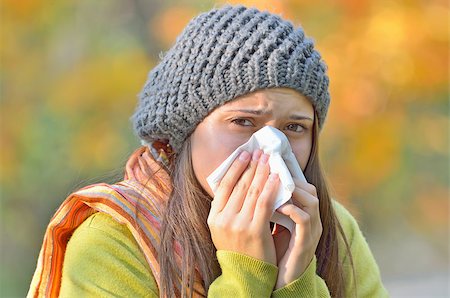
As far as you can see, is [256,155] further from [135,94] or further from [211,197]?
[135,94]

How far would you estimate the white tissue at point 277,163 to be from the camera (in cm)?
249

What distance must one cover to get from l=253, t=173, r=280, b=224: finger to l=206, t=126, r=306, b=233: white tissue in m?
0.02

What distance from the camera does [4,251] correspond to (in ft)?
23.4

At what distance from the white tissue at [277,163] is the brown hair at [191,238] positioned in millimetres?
133

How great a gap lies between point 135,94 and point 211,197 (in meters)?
4.29

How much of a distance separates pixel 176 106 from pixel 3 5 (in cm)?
453

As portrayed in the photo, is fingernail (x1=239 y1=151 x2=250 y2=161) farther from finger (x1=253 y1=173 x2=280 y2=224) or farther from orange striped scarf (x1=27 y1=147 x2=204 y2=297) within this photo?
orange striped scarf (x1=27 y1=147 x2=204 y2=297)

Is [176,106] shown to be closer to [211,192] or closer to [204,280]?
[211,192]

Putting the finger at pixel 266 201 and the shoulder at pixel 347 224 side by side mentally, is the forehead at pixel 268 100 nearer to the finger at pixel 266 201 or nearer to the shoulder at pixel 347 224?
the finger at pixel 266 201

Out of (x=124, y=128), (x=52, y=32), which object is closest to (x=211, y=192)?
(x=124, y=128)

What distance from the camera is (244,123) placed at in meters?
2.59

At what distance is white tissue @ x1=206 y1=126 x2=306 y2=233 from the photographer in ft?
8.18

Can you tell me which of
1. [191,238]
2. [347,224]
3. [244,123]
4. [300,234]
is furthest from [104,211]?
[347,224]

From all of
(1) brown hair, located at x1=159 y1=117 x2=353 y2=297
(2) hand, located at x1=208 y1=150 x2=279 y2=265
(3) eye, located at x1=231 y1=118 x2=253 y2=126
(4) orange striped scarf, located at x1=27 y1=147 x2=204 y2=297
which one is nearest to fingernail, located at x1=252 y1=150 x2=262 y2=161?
(2) hand, located at x1=208 y1=150 x2=279 y2=265
